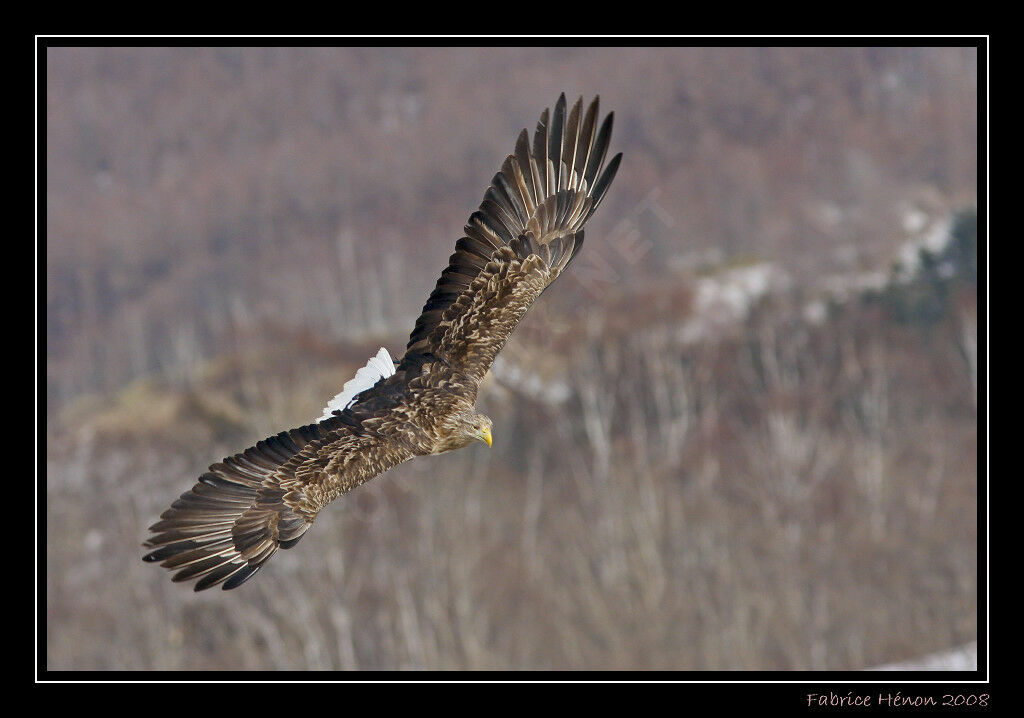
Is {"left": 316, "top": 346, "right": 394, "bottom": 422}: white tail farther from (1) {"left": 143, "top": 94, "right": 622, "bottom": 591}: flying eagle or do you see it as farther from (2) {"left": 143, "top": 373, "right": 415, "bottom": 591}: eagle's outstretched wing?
(2) {"left": 143, "top": 373, "right": 415, "bottom": 591}: eagle's outstretched wing

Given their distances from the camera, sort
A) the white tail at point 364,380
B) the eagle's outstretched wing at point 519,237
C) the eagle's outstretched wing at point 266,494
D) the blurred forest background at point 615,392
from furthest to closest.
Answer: the blurred forest background at point 615,392 → the eagle's outstretched wing at point 519,237 → the white tail at point 364,380 → the eagle's outstretched wing at point 266,494

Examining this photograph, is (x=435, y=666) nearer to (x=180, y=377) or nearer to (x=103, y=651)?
(x=103, y=651)

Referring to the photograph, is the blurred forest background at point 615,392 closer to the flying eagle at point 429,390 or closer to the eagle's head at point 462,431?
the flying eagle at point 429,390

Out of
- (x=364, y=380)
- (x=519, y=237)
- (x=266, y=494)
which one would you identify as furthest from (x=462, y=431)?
(x=519, y=237)

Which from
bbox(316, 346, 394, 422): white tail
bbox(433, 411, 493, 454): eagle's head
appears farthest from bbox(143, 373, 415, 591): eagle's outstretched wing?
bbox(316, 346, 394, 422): white tail

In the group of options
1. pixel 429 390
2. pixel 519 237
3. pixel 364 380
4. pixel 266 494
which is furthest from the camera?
pixel 519 237

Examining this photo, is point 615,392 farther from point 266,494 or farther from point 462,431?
point 266,494

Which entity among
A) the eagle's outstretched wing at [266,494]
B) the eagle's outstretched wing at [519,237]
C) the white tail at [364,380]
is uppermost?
the eagle's outstretched wing at [519,237]

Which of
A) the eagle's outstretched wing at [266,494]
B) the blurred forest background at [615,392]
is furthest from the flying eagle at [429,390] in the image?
the blurred forest background at [615,392]
